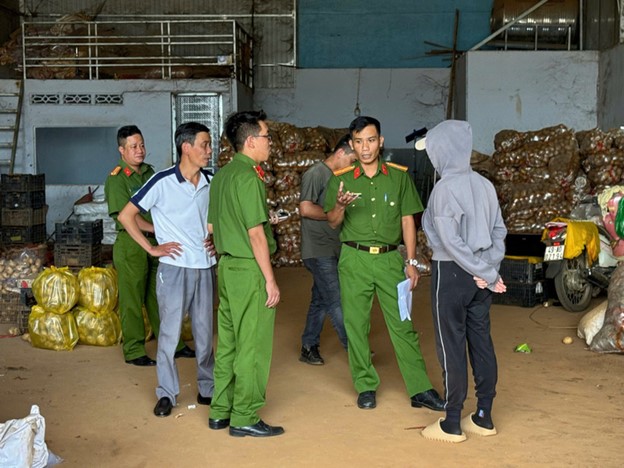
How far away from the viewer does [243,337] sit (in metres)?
4.34

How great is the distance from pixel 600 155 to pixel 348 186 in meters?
5.60

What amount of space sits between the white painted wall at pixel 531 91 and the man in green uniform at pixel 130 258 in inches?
277

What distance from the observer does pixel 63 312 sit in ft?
21.5

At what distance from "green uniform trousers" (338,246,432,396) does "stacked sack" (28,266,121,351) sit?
2541 mm

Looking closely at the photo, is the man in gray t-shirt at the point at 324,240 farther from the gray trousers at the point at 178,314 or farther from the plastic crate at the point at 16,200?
the plastic crate at the point at 16,200

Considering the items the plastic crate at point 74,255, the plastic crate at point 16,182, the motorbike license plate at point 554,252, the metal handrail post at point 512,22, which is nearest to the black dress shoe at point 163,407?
the plastic crate at point 74,255

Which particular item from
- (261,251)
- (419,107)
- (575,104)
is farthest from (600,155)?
(261,251)

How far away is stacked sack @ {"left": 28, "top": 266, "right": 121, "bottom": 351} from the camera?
256 inches

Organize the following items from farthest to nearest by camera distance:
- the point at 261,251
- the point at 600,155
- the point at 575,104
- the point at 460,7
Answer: the point at 460,7 → the point at 575,104 → the point at 600,155 → the point at 261,251

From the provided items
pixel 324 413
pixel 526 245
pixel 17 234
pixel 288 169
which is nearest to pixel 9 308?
pixel 17 234

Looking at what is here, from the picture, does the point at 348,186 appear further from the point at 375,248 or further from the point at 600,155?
the point at 600,155

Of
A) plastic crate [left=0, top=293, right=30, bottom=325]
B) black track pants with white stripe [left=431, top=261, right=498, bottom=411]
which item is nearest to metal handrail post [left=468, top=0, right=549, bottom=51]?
plastic crate [left=0, top=293, right=30, bottom=325]

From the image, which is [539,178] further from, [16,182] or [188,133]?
[16,182]

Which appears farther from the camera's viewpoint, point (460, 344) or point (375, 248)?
point (375, 248)
